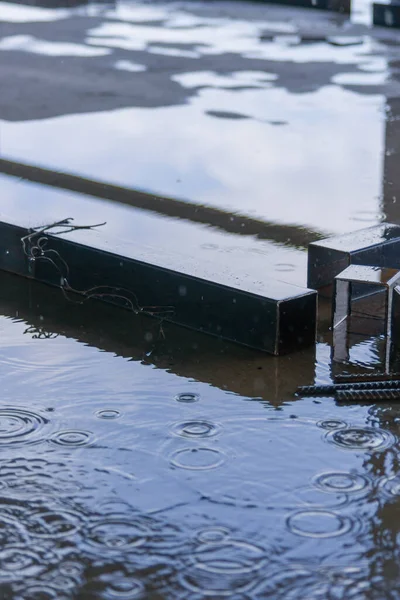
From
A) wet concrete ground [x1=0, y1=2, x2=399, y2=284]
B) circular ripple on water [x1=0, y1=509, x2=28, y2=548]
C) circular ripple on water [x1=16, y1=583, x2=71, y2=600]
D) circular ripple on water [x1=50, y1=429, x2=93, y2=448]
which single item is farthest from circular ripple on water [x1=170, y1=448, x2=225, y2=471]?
wet concrete ground [x1=0, y1=2, x2=399, y2=284]

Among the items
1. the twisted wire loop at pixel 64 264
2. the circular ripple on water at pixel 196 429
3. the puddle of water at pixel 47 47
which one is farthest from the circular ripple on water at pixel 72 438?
the puddle of water at pixel 47 47

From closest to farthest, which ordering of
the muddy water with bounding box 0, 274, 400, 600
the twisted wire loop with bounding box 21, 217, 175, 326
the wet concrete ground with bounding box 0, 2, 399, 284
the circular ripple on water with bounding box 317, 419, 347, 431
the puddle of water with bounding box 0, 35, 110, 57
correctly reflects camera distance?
the muddy water with bounding box 0, 274, 400, 600, the circular ripple on water with bounding box 317, 419, 347, 431, the twisted wire loop with bounding box 21, 217, 175, 326, the wet concrete ground with bounding box 0, 2, 399, 284, the puddle of water with bounding box 0, 35, 110, 57

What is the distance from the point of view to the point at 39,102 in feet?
32.9

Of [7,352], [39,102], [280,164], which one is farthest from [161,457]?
[39,102]

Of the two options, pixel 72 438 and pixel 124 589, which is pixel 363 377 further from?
pixel 124 589

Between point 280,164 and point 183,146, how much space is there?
3.05ft

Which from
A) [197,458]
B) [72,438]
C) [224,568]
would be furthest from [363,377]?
[224,568]

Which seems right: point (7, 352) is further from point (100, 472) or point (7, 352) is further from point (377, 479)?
point (377, 479)

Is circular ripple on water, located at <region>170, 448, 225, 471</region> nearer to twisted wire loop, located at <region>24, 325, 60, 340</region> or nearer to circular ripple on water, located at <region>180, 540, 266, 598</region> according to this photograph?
circular ripple on water, located at <region>180, 540, 266, 598</region>

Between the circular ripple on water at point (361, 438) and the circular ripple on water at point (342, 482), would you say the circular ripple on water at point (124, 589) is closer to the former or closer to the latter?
the circular ripple on water at point (342, 482)

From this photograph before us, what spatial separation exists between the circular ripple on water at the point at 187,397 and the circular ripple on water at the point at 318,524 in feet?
2.92

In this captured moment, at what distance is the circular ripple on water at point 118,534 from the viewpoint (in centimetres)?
296

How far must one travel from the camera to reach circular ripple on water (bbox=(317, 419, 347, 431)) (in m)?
3.67

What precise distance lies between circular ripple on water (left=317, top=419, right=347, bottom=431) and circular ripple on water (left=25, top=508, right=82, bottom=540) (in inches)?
39.0
